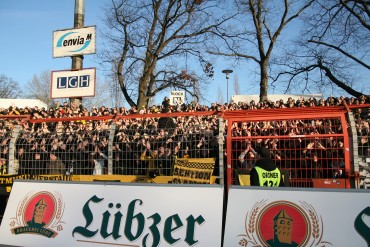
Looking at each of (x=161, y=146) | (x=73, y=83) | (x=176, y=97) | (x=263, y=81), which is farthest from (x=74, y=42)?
(x=263, y=81)

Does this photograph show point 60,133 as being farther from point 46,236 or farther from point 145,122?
point 46,236

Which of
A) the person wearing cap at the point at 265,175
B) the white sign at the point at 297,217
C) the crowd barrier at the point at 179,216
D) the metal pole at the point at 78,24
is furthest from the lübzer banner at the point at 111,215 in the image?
the metal pole at the point at 78,24

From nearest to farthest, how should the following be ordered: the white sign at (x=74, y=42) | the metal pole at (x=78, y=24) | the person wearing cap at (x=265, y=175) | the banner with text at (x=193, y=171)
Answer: the person wearing cap at (x=265, y=175), the banner with text at (x=193, y=171), the white sign at (x=74, y=42), the metal pole at (x=78, y=24)

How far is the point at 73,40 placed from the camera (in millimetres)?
9586

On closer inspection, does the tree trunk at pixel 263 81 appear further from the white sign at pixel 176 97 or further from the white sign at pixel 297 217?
the white sign at pixel 297 217

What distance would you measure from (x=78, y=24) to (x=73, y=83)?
191cm

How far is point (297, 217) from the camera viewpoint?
424 cm

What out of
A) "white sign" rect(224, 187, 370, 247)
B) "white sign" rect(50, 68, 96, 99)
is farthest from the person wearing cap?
"white sign" rect(50, 68, 96, 99)

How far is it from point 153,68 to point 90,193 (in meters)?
15.3

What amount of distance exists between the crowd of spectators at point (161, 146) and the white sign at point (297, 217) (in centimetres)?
223

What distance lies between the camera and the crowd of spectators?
6.83 meters

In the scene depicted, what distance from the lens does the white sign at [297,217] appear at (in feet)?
13.2

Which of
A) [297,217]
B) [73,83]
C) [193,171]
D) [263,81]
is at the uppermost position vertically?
[263,81]

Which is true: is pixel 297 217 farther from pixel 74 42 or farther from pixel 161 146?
pixel 74 42
